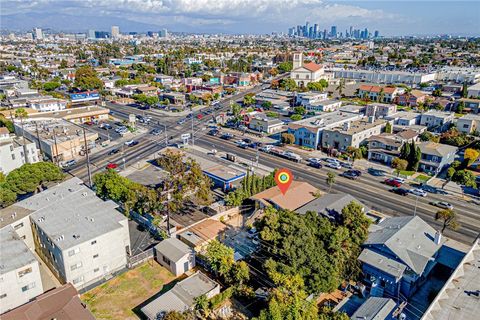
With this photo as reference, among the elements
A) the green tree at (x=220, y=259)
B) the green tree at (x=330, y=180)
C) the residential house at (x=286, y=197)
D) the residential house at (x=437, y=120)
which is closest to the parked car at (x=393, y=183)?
the green tree at (x=330, y=180)

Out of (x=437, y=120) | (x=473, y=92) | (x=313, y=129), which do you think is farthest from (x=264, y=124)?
(x=473, y=92)

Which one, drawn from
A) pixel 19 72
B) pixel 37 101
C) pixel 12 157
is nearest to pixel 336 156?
pixel 12 157

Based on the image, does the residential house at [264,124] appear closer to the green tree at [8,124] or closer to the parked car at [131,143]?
the parked car at [131,143]

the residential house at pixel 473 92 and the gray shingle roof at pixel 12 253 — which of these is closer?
the gray shingle roof at pixel 12 253

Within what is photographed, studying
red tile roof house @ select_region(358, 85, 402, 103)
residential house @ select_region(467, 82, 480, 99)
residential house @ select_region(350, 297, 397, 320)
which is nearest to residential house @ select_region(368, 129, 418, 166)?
residential house @ select_region(350, 297, 397, 320)

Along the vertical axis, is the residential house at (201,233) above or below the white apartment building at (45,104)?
below

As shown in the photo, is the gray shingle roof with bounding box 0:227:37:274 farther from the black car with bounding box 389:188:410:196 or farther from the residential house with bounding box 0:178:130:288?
the black car with bounding box 389:188:410:196
